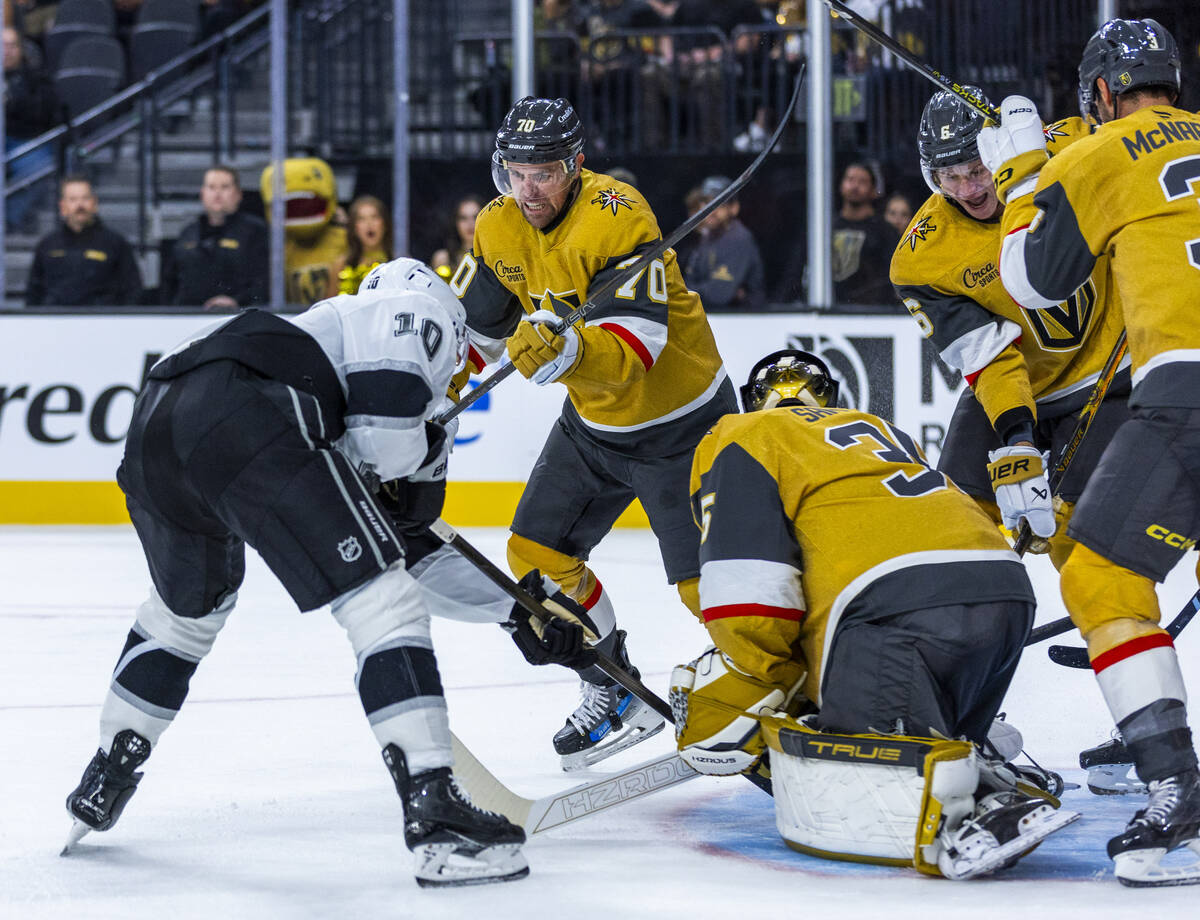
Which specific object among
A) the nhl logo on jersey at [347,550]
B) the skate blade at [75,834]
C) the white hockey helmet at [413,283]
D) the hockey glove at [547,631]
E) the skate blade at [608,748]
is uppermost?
the white hockey helmet at [413,283]

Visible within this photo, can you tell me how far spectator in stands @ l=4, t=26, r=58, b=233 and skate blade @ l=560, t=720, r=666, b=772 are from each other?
604cm

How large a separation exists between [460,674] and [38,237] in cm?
468

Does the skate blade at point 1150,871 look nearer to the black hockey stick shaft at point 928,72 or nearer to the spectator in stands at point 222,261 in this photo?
the black hockey stick shaft at point 928,72

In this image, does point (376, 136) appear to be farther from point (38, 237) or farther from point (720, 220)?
point (720, 220)

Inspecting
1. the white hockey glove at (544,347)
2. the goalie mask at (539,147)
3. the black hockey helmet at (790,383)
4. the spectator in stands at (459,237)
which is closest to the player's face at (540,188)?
the goalie mask at (539,147)

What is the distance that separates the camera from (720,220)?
721cm

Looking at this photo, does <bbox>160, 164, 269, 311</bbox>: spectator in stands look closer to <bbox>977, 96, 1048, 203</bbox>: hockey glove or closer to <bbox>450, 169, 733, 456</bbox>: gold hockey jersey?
<bbox>450, 169, 733, 456</bbox>: gold hockey jersey

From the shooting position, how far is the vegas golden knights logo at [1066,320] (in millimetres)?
3502

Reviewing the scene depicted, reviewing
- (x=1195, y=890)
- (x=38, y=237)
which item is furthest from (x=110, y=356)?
(x=1195, y=890)

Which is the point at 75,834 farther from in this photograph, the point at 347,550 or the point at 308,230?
the point at 308,230

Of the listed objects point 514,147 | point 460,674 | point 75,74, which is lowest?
point 460,674

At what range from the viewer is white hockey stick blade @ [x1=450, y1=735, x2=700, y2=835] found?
2.71 meters

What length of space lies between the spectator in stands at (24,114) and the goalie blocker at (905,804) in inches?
274

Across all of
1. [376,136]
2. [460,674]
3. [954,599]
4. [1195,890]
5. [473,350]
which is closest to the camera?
[1195,890]
